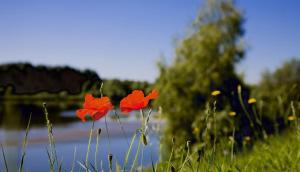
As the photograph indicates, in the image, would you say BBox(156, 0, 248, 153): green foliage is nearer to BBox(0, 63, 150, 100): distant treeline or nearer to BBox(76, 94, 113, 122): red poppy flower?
BBox(76, 94, 113, 122): red poppy flower

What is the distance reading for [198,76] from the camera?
16469 mm

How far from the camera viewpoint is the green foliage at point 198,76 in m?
16.3

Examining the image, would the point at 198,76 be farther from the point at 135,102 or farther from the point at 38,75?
the point at 38,75

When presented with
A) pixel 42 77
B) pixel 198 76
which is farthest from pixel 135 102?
pixel 42 77

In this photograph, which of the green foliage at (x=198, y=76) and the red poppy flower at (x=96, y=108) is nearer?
the red poppy flower at (x=96, y=108)

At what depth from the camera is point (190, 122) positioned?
1641 cm

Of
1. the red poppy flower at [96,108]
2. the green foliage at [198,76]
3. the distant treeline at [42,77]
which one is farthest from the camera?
the distant treeline at [42,77]

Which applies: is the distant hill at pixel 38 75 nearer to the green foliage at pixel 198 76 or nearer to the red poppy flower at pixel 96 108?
the green foliage at pixel 198 76

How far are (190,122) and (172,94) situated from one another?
1.19 meters

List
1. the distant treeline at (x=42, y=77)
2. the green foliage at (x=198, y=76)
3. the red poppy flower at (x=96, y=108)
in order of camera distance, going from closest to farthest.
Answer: the red poppy flower at (x=96, y=108)
the green foliage at (x=198, y=76)
the distant treeline at (x=42, y=77)

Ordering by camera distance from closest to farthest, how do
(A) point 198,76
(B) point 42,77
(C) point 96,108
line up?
(C) point 96,108 → (A) point 198,76 → (B) point 42,77

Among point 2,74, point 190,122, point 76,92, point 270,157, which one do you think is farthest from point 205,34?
point 76,92

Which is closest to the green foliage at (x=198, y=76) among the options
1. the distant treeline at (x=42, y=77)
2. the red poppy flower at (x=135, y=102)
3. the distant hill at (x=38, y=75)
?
the red poppy flower at (x=135, y=102)

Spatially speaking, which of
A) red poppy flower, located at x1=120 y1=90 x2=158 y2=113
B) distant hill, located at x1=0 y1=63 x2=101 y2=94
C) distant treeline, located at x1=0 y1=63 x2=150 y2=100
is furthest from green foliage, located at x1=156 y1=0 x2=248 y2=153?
distant hill, located at x1=0 y1=63 x2=101 y2=94
